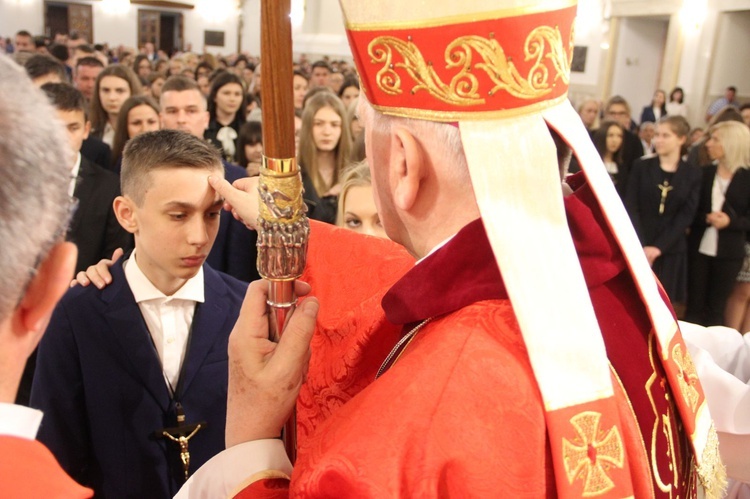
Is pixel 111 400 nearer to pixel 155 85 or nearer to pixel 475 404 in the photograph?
pixel 475 404

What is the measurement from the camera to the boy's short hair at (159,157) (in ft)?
6.50

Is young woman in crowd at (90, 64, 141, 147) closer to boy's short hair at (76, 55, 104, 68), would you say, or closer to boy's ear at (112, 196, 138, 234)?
boy's short hair at (76, 55, 104, 68)

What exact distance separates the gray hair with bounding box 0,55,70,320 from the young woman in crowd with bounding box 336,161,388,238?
2.07 metres

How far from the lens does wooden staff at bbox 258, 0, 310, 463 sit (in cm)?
117

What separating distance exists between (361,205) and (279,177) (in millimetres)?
1662

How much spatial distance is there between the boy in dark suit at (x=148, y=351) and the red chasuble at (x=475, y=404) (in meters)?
0.75

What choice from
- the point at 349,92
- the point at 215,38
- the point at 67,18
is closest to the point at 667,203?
the point at 349,92

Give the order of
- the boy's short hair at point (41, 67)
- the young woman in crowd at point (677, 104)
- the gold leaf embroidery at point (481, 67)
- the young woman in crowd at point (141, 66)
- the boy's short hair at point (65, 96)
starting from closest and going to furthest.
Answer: the gold leaf embroidery at point (481, 67), the boy's short hair at point (65, 96), the boy's short hair at point (41, 67), the young woman in crowd at point (141, 66), the young woman in crowd at point (677, 104)

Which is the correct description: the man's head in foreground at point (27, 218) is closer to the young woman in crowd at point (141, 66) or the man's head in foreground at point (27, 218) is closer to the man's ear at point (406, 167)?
the man's ear at point (406, 167)

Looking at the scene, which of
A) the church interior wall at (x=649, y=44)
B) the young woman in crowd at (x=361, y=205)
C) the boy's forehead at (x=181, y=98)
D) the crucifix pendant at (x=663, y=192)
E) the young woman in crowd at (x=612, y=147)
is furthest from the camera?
the church interior wall at (x=649, y=44)

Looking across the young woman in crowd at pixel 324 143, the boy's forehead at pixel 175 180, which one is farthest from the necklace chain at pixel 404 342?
the young woman in crowd at pixel 324 143

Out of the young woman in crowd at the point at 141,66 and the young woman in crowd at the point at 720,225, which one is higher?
the young woman in crowd at the point at 141,66

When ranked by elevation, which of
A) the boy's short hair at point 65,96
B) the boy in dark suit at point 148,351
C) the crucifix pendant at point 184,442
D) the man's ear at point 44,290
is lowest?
the crucifix pendant at point 184,442

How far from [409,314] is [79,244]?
252 centimetres
